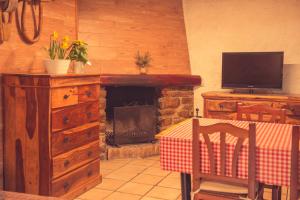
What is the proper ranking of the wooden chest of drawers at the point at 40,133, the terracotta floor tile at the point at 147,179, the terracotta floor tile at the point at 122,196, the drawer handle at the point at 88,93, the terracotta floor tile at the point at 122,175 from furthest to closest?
the terracotta floor tile at the point at 122,175
the terracotta floor tile at the point at 147,179
the drawer handle at the point at 88,93
the terracotta floor tile at the point at 122,196
the wooden chest of drawers at the point at 40,133

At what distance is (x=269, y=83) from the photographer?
16.4 ft

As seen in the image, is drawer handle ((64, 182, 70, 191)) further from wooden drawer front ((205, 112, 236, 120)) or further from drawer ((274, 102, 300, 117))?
drawer ((274, 102, 300, 117))

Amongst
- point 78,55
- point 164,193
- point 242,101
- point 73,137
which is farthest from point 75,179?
point 242,101

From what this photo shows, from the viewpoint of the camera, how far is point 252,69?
5098mm

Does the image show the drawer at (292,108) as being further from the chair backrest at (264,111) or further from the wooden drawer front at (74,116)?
the wooden drawer front at (74,116)

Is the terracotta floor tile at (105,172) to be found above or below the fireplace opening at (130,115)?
below

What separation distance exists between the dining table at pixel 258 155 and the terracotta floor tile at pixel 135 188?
0.99 metres

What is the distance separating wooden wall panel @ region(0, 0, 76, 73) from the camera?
129 inches

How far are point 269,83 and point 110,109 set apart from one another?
2212mm

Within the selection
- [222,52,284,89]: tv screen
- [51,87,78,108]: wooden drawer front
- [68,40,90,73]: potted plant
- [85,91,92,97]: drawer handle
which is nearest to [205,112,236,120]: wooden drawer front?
[222,52,284,89]: tv screen

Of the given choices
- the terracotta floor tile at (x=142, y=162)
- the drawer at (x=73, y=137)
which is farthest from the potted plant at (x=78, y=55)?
the terracotta floor tile at (x=142, y=162)

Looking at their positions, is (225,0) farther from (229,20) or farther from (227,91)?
(227,91)

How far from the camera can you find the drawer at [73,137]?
10.3 feet

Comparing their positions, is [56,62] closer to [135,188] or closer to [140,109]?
[135,188]
